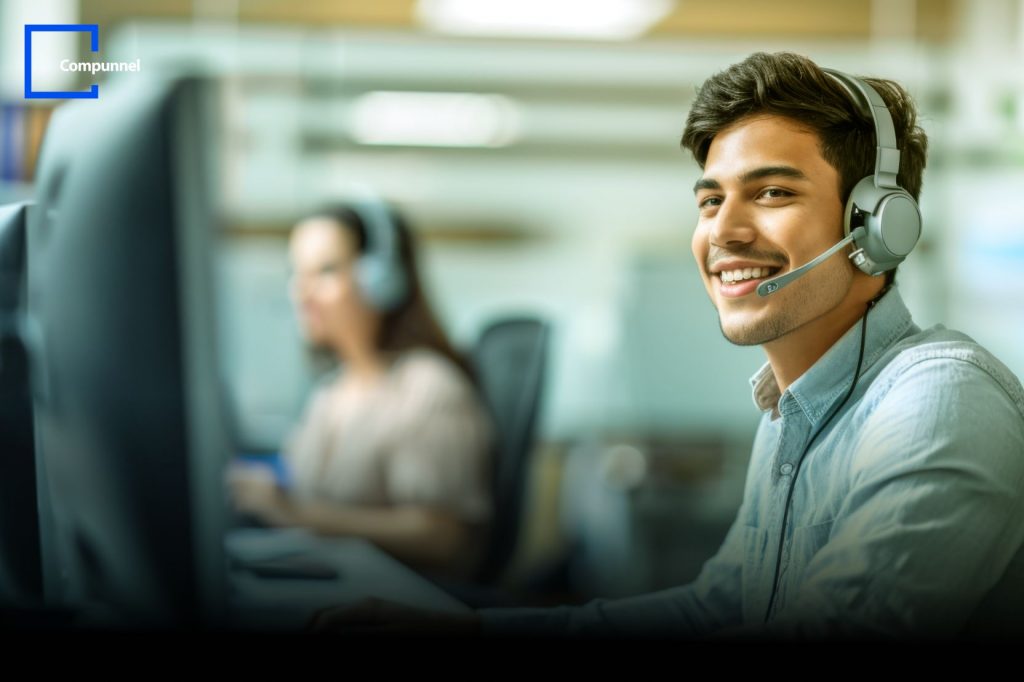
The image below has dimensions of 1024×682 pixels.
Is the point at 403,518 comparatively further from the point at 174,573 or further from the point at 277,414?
the point at 174,573

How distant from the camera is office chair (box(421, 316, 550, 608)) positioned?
1.96 m

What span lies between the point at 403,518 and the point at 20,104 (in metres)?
1.45

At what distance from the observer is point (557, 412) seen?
371 cm

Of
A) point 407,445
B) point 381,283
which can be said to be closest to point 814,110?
point 407,445

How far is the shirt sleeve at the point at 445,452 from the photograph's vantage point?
6.66 ft

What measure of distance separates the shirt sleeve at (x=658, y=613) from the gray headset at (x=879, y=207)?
0.62 ft

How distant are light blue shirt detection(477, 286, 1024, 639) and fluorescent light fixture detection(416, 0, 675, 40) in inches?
125

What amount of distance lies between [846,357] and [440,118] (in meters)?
3.74

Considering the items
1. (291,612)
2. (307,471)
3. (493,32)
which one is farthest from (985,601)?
(493,32)

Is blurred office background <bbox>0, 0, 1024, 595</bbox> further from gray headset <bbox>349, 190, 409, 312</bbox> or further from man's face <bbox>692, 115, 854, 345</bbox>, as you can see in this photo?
man's face <bbox>692, 115, 854, 345</bbox>

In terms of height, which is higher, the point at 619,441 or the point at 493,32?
the point at 493,32

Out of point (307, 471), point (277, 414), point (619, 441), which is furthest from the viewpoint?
point (619, 441)

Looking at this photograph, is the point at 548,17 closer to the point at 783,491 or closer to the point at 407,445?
the point at 407,445

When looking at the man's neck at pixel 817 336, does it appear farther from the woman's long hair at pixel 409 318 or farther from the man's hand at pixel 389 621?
the woman's long hair at pixel 409 318
